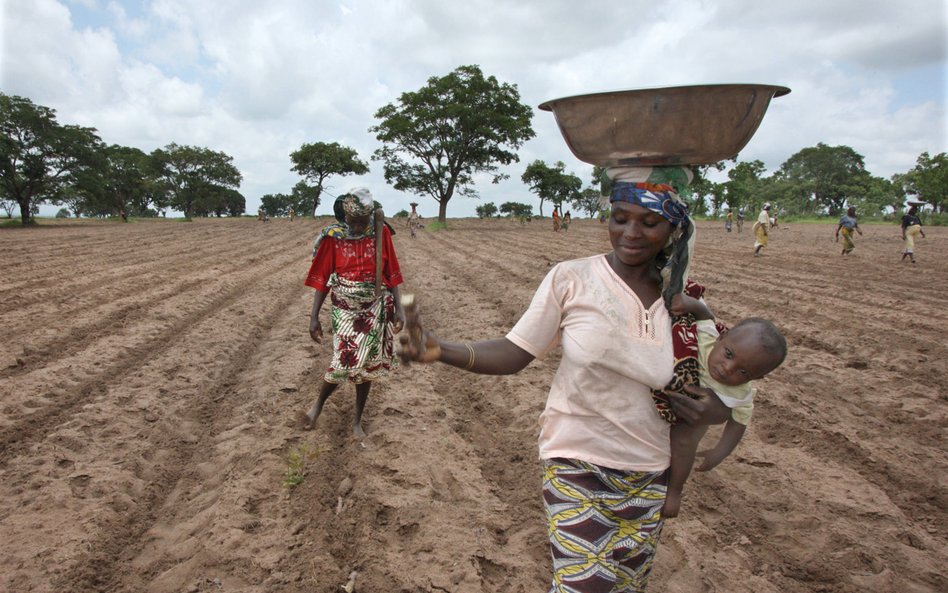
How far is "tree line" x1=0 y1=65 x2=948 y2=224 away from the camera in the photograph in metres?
30.5

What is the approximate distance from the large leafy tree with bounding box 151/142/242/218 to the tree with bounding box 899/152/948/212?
5021 centimetres

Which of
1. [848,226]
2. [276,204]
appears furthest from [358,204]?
[276,204]

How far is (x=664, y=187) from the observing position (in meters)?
1.69

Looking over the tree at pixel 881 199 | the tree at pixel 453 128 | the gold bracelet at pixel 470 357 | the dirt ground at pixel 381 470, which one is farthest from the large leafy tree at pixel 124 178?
the tree at pixel 881 199

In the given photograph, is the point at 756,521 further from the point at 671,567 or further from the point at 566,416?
the point at 566,416

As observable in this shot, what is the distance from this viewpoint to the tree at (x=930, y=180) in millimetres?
34312

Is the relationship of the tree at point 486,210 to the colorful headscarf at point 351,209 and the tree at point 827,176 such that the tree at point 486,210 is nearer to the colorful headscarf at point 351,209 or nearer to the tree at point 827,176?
the tree at point 827,176

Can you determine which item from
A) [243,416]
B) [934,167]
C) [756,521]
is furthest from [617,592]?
[934,167]

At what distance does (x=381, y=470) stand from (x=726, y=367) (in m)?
2.75

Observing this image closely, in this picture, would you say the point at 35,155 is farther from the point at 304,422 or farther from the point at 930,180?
the point at 930,180

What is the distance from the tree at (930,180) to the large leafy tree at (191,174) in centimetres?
5021

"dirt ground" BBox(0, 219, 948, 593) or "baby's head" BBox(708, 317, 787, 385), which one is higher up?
"baby's head" BBox(708, 317, 787, 385)

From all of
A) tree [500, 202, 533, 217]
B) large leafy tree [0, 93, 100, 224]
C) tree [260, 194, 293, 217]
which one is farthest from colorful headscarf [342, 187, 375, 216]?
tree [260, 194, 293, 217]

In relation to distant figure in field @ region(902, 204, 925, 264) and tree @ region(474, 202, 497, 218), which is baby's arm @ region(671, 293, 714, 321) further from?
tree @ region(474, 202, 497, 218)
